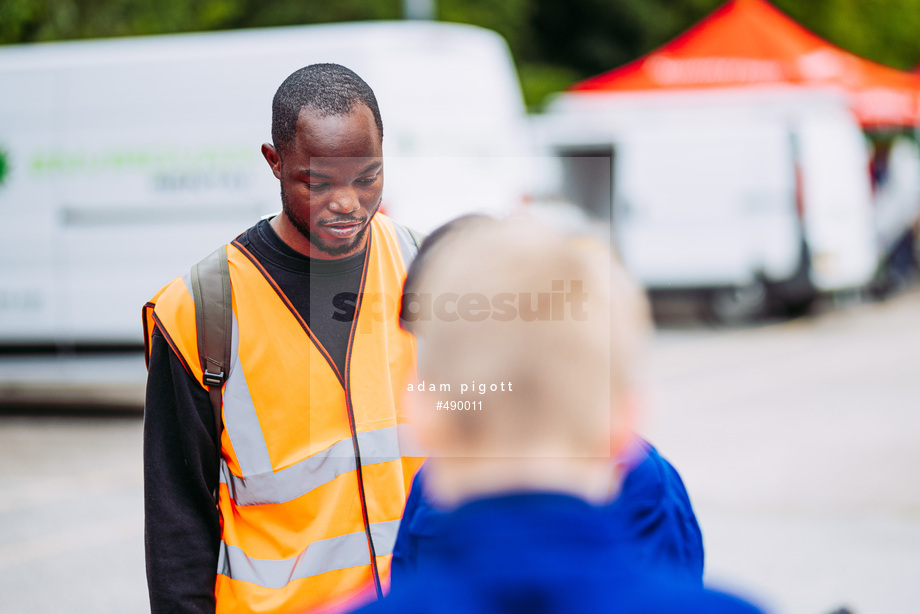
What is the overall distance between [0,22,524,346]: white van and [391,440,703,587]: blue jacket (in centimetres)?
540

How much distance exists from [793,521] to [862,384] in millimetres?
3856

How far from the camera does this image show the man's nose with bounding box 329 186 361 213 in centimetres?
166

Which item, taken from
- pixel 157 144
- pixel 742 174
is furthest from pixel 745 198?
pixel 157 144

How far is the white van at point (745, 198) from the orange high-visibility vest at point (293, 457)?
32.3 ft

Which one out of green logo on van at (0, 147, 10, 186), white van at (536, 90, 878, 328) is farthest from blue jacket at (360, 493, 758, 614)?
white van at (536, 90, 878, 328)

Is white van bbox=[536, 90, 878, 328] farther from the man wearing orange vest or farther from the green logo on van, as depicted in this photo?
the man wearing orange vest

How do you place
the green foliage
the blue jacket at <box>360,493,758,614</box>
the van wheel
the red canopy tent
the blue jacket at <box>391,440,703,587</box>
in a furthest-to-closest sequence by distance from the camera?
1. the green foliage
2. the red canopy tent
3. the van wheel
4. the blue jacket at <box>391,440,703,587</box>
5. the blue jacket at <box>360,493,758,614</box>

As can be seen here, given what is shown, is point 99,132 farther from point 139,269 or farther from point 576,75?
point 576,75

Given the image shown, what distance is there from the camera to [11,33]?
28.8 feet

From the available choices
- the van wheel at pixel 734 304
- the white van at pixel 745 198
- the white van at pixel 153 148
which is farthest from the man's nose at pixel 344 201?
the van wheel at pixel 734 304

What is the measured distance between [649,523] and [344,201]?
76cm

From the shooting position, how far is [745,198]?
37.9ft

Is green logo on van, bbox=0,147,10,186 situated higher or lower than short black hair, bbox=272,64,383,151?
higher

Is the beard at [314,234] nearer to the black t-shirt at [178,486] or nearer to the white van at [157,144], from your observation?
the black t-shirt at [178,486]
